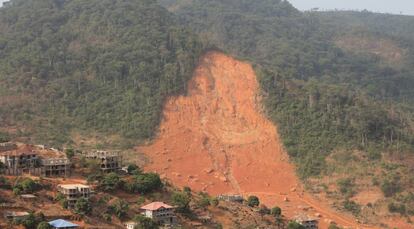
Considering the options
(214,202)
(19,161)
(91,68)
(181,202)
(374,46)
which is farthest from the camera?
(374,46)

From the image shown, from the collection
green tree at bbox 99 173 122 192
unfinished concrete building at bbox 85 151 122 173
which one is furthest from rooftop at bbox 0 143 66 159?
green tree at bbox 99 173 122 192

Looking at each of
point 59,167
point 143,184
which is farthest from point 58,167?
point 143,184

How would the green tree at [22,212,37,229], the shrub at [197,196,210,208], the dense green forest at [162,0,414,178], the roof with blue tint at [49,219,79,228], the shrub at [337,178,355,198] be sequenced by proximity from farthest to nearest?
the dense green forest at [162,0,414,178] < the shrub at [337,178,355,198] < the shrub at [197,196,210,208] < the roof with blue tint at [49,219,79,228] < the green tree at [22,212,37,229]

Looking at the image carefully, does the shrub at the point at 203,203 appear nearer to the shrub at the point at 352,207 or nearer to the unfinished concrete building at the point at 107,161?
the unfinished concrete building at the point at 107,161

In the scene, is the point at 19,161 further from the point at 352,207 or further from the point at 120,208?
the point at 352,207

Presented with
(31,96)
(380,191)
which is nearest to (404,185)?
(380,191)

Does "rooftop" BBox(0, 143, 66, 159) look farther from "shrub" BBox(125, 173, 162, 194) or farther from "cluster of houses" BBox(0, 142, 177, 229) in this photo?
"shrub" BBox(125, 173, 162, 194)
